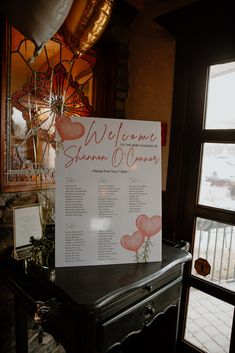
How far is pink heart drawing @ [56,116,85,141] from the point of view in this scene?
3.33ft

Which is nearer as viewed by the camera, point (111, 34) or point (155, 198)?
point (155, 198)

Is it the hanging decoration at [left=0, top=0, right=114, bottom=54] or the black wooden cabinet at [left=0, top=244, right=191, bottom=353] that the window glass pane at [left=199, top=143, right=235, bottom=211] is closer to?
the black wooden cabinet at [left=0, top=244, right=191, bottom=353]

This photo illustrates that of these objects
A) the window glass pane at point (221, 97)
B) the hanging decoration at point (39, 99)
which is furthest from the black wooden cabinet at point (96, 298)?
the window glass pane at point (221, 97)

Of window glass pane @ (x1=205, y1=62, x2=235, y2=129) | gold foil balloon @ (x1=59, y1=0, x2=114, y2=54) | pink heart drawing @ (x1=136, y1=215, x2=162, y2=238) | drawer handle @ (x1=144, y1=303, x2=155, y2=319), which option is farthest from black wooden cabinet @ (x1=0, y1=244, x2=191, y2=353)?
gold foil balloon @ (x1=59, y1=0, x2=114, y2=54)

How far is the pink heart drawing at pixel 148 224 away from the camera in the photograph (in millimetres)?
1123

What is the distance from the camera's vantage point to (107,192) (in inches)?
42.9

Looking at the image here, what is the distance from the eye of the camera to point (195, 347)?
1.62 metres

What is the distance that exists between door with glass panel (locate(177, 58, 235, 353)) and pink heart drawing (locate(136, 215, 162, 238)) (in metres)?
0.54

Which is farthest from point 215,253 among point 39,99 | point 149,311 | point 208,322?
point 39,99

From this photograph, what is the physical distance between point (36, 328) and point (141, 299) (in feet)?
2.76

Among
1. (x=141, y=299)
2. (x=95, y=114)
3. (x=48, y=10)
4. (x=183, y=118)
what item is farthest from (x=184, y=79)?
(x=141, y=299)

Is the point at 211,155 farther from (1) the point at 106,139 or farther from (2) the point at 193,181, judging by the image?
(1) the point at 106,139

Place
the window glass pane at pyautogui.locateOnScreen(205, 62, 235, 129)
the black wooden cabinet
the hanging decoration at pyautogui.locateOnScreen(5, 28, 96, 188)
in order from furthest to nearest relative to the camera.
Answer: the window glass pane at pyautogui.locateOnScreen(205, 62, 235, 129), the hanging decoration at pyautogui.locateOnScreen(5, 28, 96, 188), the black wooden cabinet

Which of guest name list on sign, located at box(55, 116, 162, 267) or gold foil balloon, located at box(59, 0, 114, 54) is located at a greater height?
gold foil balloon, located at box(59, 0, 114, 54)
